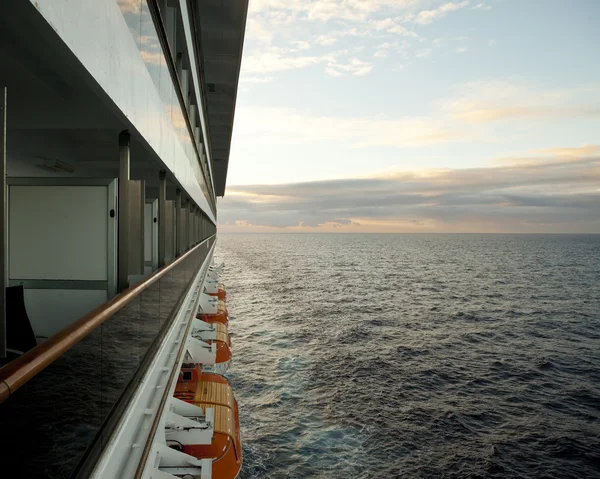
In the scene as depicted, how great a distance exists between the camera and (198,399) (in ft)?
32.2

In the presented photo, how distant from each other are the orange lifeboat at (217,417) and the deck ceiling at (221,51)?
29.9ft

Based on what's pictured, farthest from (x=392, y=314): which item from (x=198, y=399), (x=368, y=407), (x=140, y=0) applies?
(x=140, y=0)

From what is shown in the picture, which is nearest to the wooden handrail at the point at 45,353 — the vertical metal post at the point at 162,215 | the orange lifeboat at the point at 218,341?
the vertical metal post at the point at 162,215

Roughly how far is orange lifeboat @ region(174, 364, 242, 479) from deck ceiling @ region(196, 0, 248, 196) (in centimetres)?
913

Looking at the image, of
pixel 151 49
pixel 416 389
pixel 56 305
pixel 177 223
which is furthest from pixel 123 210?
pixel 416 389

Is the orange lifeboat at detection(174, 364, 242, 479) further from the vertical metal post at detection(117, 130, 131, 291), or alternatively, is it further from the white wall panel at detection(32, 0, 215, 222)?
the white wall panel at detection(32, 0, 215, 222)

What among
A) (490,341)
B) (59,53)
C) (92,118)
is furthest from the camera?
(490,341)

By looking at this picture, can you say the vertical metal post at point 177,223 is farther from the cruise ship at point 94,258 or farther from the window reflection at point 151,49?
the window reflection at point 151,49

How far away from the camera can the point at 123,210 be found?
5336mm

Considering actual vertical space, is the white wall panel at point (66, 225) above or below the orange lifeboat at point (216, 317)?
above

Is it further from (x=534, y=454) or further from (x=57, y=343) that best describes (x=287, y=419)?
(x=57, y=343)

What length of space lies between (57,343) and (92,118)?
3.10 m

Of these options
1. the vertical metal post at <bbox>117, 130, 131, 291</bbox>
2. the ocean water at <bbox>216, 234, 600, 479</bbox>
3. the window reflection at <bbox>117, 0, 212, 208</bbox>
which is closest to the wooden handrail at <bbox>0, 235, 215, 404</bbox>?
the vertical metal post at <bbox>117, 130, 131, 291</bbox>

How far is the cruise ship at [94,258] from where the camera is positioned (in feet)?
7.61
